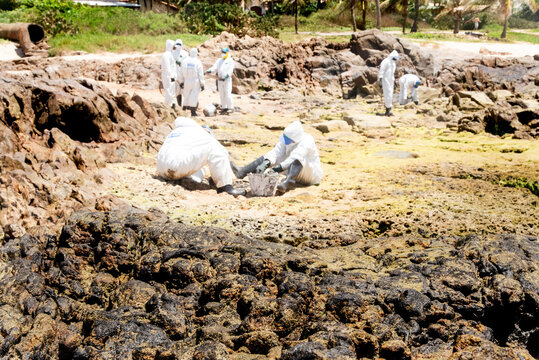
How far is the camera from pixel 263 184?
680 cm

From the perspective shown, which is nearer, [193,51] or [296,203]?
[296,203]

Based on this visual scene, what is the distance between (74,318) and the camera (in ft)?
13.0

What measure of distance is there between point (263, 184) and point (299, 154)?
29.0 inches

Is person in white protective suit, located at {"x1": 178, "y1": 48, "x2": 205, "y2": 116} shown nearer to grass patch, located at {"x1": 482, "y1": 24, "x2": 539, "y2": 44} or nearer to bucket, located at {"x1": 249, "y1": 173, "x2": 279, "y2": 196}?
bucket, located at {"x1": 249, "y1": 173, "x2": 279, "y2": 196}

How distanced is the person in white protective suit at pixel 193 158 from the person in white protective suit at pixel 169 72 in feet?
A: 23.6

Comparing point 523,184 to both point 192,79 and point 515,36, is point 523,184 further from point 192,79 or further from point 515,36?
point 515,36

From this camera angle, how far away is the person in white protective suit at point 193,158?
22.3 feet

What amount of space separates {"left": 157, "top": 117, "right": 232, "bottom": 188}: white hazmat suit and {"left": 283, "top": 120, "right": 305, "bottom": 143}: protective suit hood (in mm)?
955

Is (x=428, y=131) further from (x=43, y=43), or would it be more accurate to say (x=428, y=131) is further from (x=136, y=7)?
(x=136, y=7)

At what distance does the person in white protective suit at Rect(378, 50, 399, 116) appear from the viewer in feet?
50.2

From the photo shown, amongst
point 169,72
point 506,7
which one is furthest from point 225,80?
point 506,7

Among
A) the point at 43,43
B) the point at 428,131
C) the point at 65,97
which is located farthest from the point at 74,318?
A: the point at 43,43

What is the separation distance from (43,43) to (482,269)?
72.3ft

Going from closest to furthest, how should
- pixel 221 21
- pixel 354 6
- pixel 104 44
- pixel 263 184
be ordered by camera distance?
pixel 263 184
pixel 104 44
pixel 221 21
pixel 354 6
